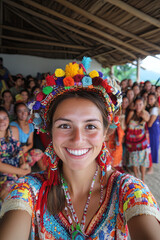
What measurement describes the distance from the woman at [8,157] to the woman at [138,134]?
196 centimetres

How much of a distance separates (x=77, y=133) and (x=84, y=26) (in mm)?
4608

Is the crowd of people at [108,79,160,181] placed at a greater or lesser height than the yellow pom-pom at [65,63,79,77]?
lesser

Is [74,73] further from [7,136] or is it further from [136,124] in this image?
[136,124]

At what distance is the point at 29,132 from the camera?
298 cm

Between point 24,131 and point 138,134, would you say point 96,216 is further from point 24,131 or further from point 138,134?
point 138,134

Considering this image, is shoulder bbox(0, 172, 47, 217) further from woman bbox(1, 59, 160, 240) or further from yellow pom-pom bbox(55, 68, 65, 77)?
yellow pom-pom bbox(55, 68, 65, 77)

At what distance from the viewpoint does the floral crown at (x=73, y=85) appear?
1.01 m

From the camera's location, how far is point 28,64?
781cm

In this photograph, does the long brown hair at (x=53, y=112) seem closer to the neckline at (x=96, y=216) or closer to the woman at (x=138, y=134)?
the neckline at (x=96, y=216)

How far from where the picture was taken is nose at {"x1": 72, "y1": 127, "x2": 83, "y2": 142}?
93cm

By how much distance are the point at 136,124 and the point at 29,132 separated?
77.1 inches

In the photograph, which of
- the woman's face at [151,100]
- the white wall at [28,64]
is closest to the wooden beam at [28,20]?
the white wall at [28,64]

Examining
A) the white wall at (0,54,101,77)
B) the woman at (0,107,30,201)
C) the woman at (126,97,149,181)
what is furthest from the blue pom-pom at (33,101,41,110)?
the white wall at (0,54,101,77)

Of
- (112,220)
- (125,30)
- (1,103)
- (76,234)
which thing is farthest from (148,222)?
(125,30)
